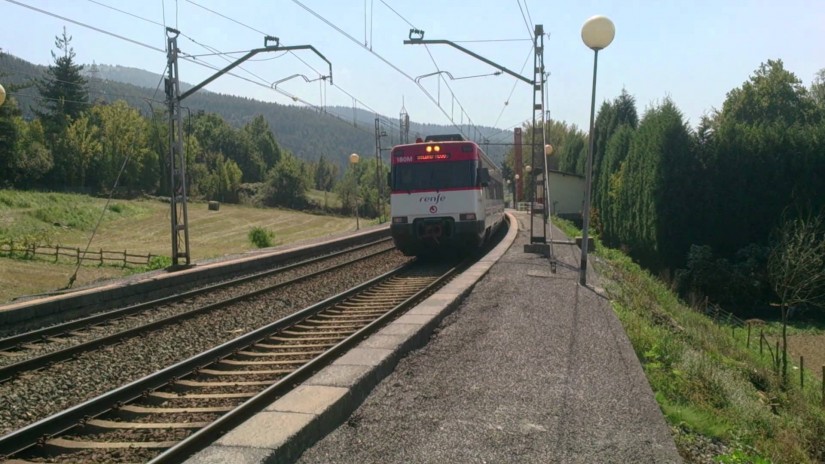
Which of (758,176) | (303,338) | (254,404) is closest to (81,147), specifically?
(758,176)

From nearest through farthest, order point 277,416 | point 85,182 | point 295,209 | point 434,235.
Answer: point 277,416, point 434,235, point 85,182, point 295,209

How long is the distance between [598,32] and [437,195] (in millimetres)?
6264

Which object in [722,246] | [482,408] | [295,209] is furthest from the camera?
[295,209]

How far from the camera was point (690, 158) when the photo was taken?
2553cm

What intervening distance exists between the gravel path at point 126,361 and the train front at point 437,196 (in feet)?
16.4

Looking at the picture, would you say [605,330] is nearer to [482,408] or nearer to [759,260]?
[482,408]

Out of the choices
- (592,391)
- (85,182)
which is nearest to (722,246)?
(592,391)

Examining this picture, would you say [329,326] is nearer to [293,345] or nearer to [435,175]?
[293,345]

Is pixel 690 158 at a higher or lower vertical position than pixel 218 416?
higher

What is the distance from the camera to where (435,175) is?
17.6 metres

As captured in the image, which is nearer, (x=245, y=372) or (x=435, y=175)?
(x=245, y=372)

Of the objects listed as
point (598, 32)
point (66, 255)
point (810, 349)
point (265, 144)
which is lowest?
point (810, 349)

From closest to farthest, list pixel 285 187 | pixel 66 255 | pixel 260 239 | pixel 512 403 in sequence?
pixel 512 403
pixel 66 255
pixel 260 239
pixel 285 187

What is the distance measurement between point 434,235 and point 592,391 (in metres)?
11.4
